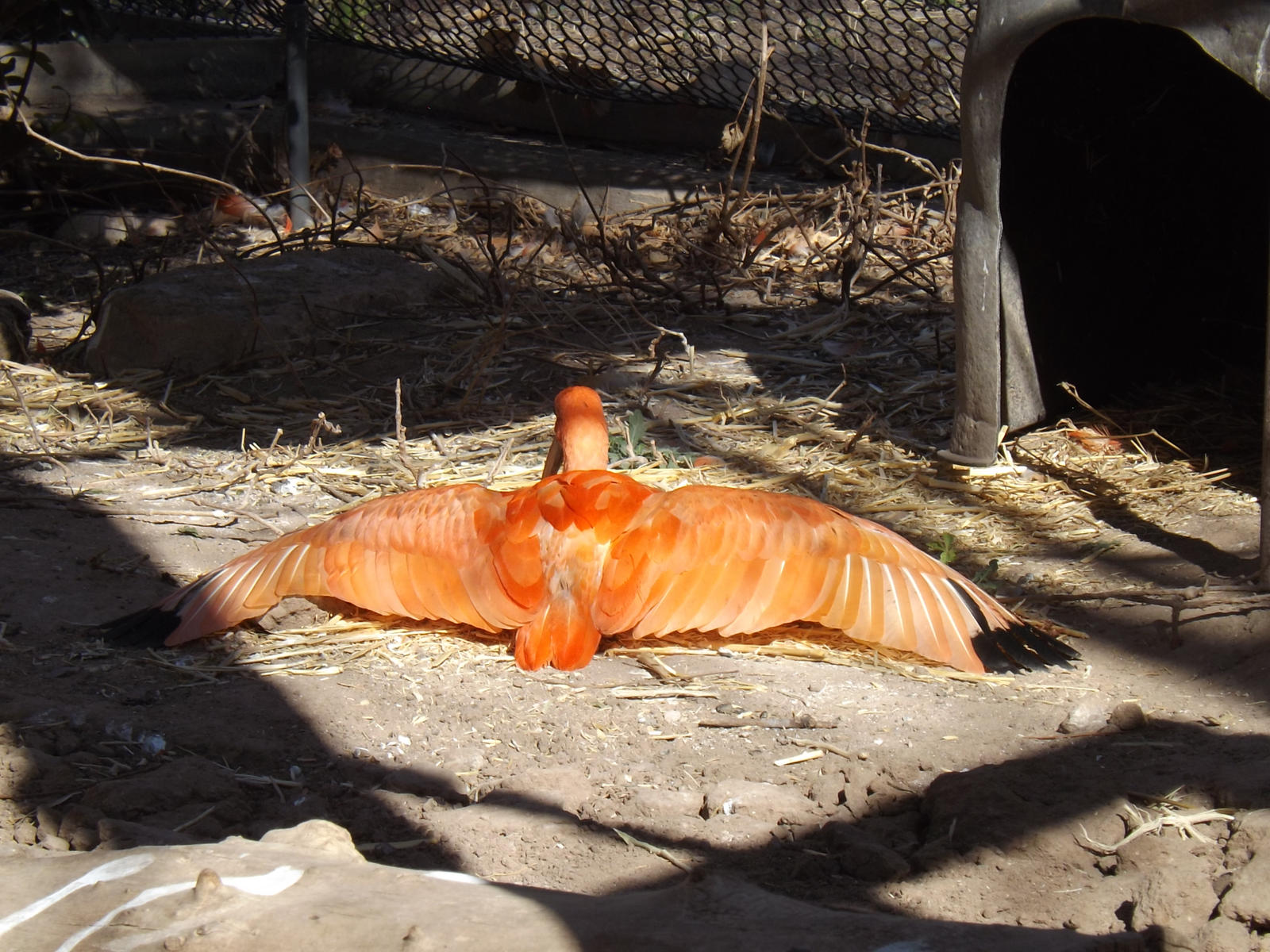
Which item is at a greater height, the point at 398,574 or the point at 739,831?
the point at 398,574

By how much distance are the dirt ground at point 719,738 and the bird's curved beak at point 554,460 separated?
66 centimetres

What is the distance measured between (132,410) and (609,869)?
4.05m

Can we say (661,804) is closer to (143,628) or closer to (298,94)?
(143,628)

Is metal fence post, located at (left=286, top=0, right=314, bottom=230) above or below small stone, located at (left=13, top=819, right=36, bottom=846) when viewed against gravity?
above

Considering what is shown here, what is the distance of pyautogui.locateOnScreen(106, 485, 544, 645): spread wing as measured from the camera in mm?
3406

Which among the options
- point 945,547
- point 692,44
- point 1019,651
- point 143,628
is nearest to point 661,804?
point 1019,651

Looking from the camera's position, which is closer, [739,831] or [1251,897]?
[1251,897]

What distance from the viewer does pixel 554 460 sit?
13.4ft

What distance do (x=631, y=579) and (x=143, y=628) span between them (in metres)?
1.31

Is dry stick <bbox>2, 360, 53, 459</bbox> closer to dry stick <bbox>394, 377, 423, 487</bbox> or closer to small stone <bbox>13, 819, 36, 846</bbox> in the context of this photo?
dry stick <bbox>394, 377, 423, 487</bbox>

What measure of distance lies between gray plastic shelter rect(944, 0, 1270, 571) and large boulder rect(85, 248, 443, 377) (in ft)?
9.91

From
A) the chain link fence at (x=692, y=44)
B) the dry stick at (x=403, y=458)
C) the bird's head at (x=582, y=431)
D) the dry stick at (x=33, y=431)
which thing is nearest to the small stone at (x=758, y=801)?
the bird's head at (x=582, y=431)

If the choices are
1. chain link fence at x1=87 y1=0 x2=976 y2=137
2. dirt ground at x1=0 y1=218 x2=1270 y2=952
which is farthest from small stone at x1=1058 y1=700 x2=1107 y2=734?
chain link fence at x1=87 y1=0 x2=976 y2=137

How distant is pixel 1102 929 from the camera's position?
2.17 metres
